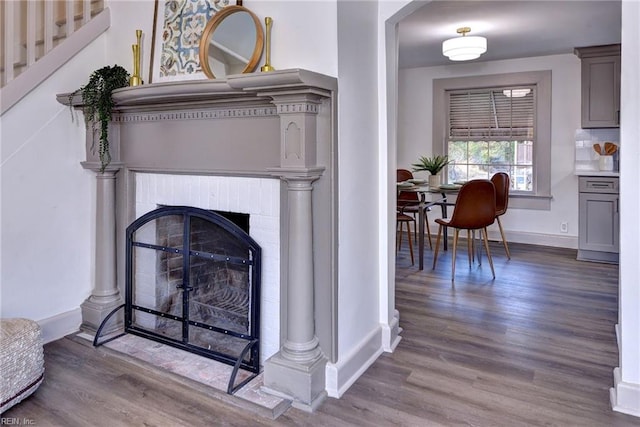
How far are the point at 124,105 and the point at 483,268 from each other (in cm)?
367

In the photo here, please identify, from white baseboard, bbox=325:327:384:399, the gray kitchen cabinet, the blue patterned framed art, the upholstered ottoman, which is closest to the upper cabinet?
the gray kitchen cabinet

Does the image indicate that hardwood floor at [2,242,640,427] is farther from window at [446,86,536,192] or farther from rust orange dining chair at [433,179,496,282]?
window at [446,86,536,192]

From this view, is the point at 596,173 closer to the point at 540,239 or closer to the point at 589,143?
the point at 589,143

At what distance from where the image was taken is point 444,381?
7.91ft

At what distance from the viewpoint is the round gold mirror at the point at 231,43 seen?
2.36m

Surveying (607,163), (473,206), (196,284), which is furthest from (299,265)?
(607,163)

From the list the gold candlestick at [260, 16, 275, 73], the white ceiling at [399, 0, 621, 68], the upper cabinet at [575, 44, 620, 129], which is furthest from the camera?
the upper cabinet at [575, 44, 620, 129]

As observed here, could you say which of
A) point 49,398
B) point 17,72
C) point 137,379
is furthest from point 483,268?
point 17,72

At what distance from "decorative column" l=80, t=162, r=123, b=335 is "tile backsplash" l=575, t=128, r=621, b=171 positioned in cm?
520

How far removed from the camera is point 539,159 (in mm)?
5977

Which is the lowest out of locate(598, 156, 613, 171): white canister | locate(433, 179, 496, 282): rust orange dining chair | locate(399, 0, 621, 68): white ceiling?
locate(433, 179, 496, 282): rust orange dining chair

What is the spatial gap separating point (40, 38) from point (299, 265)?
2312 millimetres

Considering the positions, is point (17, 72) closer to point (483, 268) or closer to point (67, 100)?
point (67, 100)

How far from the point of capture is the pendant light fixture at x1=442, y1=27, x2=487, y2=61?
175 inches
